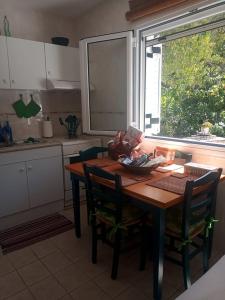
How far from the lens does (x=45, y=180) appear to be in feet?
8.93

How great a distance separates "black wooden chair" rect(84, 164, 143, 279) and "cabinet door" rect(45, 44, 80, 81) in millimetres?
1731

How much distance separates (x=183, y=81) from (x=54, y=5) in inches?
74.1

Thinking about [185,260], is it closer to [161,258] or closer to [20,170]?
[161,258]

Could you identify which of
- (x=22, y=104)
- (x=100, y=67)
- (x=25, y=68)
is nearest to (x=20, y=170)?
(x=22, y=104)

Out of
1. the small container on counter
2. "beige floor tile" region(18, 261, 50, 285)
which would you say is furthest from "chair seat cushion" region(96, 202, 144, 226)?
the small container on counter

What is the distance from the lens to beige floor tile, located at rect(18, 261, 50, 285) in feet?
5.86

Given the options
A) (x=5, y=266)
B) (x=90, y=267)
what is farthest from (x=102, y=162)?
(x=5, y=266)

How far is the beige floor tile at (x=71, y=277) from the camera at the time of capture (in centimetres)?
172

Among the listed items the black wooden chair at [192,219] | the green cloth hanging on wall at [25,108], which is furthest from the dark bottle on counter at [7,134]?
the black wooden chair at [192,219]

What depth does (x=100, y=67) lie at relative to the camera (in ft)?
10.3

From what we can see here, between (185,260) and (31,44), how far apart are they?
8.96 feet

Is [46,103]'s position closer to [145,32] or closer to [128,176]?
[145,32]

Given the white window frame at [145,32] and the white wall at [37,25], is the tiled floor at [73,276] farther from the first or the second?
the white wall at [37,25]

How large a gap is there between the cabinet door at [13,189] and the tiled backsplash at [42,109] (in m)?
0.65
